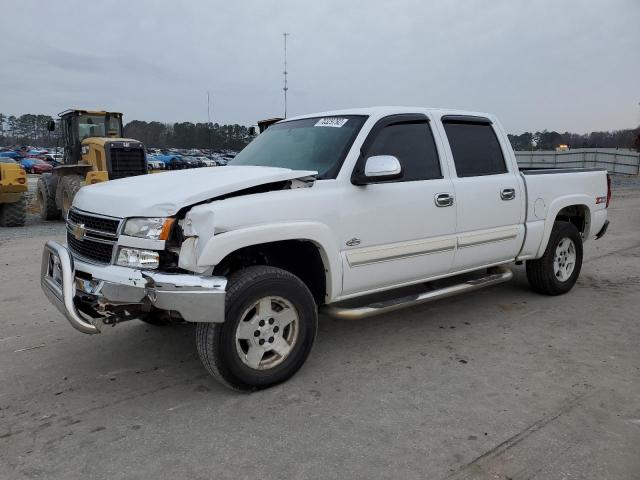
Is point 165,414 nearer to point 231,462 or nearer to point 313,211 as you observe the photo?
point 231,462

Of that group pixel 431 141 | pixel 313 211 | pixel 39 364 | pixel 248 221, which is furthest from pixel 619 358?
pixel 39 364

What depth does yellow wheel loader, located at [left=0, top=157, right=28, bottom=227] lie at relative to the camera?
12.0 meters

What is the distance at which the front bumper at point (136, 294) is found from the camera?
123 inches

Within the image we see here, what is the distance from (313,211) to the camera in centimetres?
368

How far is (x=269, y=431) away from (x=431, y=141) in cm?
280

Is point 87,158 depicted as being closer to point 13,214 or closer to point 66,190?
point 66,190

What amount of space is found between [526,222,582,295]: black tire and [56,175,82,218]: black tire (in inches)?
414

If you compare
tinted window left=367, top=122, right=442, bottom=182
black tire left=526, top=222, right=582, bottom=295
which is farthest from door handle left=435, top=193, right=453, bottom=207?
black tire left=526, top=222, right=582, bottom=295

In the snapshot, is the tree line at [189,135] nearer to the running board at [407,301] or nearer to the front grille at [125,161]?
the front grille at [125,161]

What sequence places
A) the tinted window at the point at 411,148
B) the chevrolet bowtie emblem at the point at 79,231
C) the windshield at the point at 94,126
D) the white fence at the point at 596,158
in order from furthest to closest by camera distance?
the white fence at the point at 596,158 < the windshield at the point at 94,126 < the tinted window at the point at 411,148 < the chevrolet bowtie emblem at the point at 79,231

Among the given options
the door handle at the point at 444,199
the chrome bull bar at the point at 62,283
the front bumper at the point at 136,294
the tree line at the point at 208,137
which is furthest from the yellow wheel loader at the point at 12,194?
the tree line at the point at 208,137

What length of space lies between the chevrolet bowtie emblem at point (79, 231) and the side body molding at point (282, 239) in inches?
41.8

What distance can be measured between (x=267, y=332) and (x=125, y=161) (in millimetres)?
11490

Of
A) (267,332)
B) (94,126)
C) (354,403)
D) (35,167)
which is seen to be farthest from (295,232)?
(35,167)
